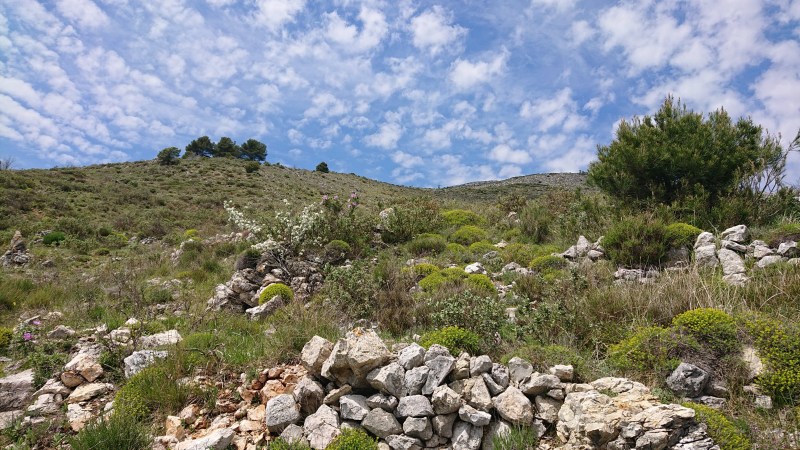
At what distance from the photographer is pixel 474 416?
3686 millimetres

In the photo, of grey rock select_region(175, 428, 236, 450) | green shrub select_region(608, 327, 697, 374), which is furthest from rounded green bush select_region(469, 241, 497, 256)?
grey rock select_region(175, 428, 236, 450)

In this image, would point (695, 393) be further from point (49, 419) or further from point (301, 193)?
point (301, 193)

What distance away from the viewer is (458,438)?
12.1ft

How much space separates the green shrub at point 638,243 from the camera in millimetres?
8031

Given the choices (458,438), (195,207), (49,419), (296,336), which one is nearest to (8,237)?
(195,207)

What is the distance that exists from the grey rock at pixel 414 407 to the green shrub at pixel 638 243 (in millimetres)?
5921

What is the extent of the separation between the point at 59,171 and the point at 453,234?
32.3 metres

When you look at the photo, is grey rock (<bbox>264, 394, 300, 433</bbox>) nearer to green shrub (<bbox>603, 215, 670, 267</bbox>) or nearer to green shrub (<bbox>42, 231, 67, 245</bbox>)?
green shrub (<bbox>603, 215, 670, 267</bbox>)

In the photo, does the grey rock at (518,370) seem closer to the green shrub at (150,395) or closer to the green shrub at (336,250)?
the green shrub at (150,395)

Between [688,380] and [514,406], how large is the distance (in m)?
1.54

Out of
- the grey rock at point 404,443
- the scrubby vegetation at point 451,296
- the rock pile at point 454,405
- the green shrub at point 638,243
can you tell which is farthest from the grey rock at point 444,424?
the green shrub at point 638,243

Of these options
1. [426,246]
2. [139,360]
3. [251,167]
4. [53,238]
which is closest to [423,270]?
[426,246]

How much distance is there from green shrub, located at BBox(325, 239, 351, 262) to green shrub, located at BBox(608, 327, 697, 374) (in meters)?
6.81

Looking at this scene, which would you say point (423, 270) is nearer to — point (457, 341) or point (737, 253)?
point (457, 341)
